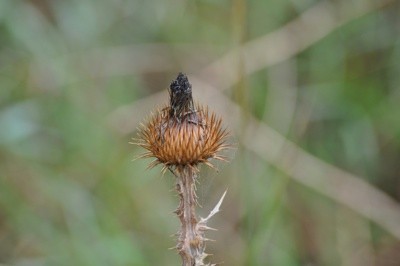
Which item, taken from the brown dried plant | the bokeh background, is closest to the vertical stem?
the brown dried plant

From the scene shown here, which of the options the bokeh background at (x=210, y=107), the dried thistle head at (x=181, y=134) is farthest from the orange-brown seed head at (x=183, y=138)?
the bokeh background at (x=210, y=107)

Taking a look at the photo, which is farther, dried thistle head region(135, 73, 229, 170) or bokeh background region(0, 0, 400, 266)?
bokeh background region(0, 0, 400, 266)

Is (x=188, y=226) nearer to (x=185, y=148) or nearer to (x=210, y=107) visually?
(x=185, y=148)

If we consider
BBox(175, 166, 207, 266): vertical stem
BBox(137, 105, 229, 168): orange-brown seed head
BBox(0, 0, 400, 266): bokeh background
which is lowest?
BBox(175, 166, 207, 266): vertical stem

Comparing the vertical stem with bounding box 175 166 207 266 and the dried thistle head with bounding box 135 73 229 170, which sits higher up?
the dried thistle head with bounding box 135 73 229 170

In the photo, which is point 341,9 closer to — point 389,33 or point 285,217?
point 389,33

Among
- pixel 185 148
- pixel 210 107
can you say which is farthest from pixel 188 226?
pixel 210 107

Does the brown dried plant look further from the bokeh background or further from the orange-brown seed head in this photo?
the bokeh background

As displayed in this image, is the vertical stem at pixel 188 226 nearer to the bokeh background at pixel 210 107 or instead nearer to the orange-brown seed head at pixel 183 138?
the orange-brown seed head at pixel 183 138
